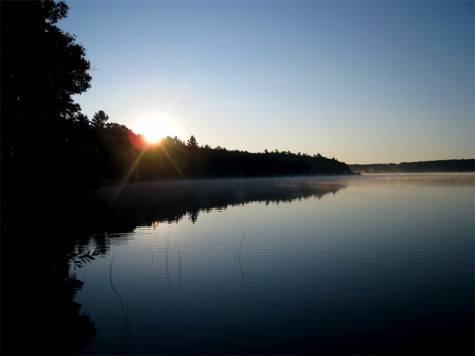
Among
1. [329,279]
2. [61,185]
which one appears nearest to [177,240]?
[329,279]

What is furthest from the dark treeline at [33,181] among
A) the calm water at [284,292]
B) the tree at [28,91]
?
the calm water at [284,292]

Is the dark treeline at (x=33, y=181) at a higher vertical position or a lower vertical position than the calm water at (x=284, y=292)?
higher

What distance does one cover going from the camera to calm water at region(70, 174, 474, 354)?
448 inches

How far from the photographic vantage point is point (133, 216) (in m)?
44.8

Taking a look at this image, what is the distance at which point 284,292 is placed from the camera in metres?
15.8

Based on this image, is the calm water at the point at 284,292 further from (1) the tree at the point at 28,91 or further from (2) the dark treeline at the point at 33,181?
(1) the tree at the point at 28,91

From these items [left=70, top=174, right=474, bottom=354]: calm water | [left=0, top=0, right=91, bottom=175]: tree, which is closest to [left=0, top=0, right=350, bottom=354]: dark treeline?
[left=0, top=0, right=91, bottom=175]: tree

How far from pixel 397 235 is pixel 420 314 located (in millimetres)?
16547

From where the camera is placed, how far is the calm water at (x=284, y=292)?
1138cm

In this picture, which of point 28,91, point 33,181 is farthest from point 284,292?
point 28,91

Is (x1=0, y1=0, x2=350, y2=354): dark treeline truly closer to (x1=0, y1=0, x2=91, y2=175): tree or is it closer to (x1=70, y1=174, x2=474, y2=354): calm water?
(x1=0, y1=0, x2=91, y2=175): tree

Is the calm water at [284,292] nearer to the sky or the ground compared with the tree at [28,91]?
nearer to the ground

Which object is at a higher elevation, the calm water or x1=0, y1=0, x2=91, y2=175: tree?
x1=0, y1=0, x2=91, y2=175: tree

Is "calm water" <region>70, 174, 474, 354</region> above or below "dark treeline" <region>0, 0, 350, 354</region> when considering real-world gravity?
below
